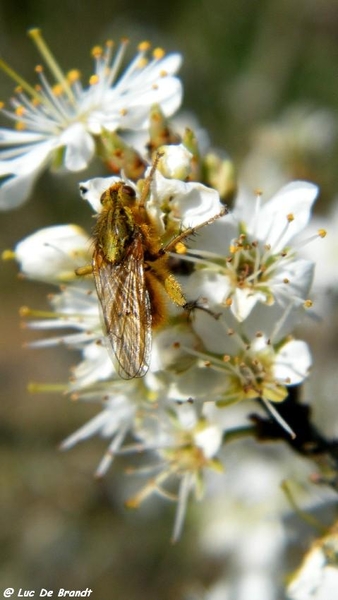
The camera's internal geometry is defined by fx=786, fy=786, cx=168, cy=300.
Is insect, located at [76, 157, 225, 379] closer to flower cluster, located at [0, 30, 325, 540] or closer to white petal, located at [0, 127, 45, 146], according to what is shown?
flower cluster, located at [0, 30, 325, 540]

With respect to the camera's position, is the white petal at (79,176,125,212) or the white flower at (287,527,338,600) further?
the white flower at (287,527,338,600)

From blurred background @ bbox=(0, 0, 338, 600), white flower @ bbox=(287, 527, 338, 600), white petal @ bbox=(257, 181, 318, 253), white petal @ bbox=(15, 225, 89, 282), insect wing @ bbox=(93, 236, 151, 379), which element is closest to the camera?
insect wing @ bbox=(93, 236, 151, 379)

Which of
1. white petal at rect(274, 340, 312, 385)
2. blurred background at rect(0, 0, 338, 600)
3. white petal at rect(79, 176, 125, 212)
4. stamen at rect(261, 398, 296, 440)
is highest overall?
white petal at rect(79, 176, 125, 212)

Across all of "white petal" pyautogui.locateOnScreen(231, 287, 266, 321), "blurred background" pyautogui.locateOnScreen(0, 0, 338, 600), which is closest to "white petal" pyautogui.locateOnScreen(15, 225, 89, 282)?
"white petal" pyautogui.locateOnScreen(231, 287, 266, 321)

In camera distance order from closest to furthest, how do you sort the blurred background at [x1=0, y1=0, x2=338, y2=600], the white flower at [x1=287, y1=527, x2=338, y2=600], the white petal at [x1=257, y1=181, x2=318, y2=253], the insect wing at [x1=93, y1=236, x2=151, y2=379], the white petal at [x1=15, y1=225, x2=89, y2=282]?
the insect wing at [x1=93, y1=236, x2=151, y2=379]
the white petal at [x1=257, y1=181, x2=318, y2=253]
the white petal at [x1=15, y1=225, x2=89, y2=282]
the white flower at [x1=287, y1=527, x2=338, y2=600]
the blurred background at [x1=0, y1=0, x2=338, y2=600]

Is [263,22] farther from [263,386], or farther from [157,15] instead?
[263,386]

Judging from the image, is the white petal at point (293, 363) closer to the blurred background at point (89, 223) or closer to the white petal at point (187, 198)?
the white petal at point (187, 198)

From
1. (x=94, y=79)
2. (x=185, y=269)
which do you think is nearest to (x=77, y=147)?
(x=94, y=79)
